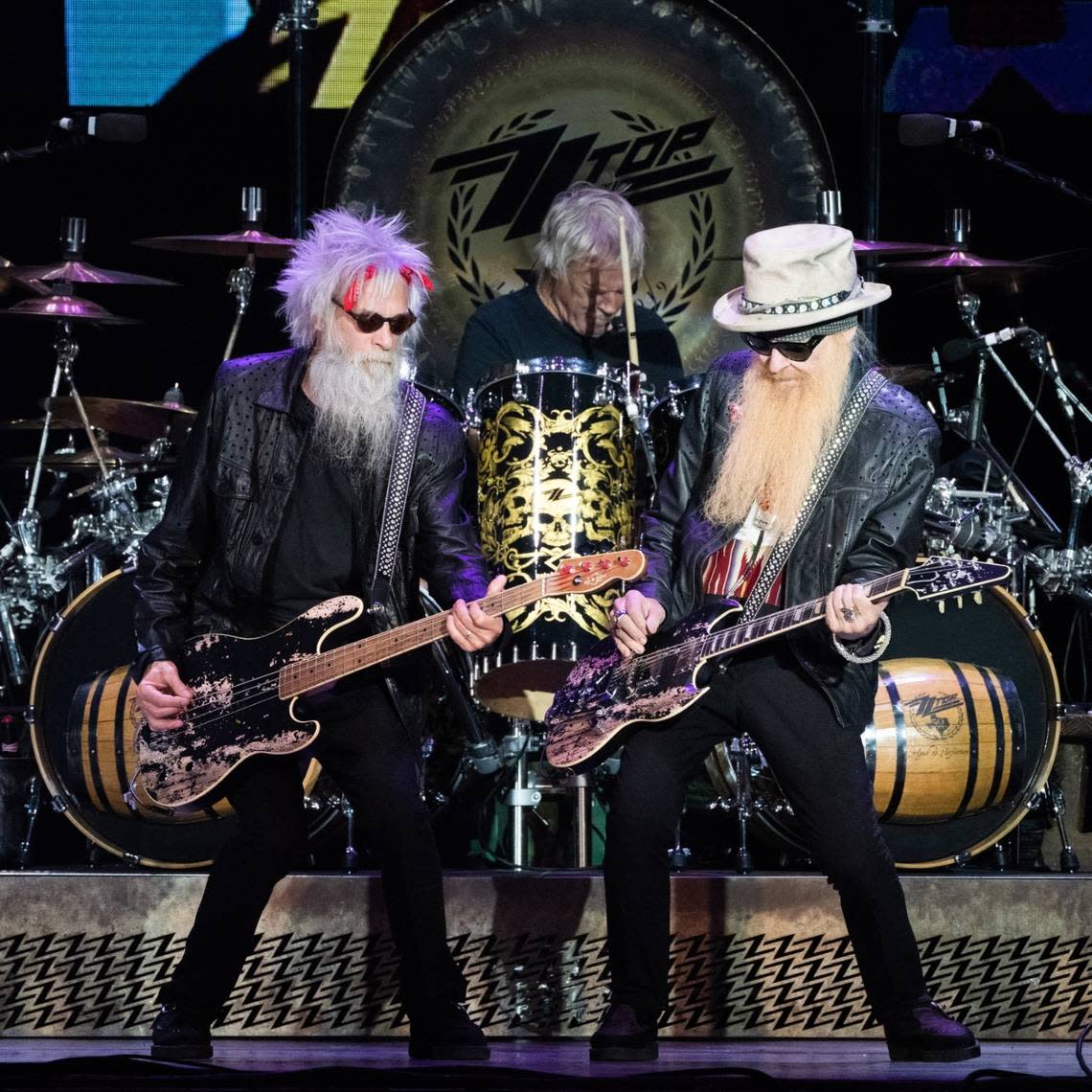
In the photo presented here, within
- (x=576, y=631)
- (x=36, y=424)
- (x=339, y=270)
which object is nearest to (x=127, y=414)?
(x=36, y=424)

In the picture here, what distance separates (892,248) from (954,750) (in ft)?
6.24

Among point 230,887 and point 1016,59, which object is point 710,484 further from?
point 1016,59

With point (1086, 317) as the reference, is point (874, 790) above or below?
below

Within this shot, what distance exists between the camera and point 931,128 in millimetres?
5793

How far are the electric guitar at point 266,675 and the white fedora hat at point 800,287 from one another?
663 millimetres

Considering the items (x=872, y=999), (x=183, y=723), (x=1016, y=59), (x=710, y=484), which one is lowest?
(x=872, y=999)

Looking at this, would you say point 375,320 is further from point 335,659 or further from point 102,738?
point 102,738

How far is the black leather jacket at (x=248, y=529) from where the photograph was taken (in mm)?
4340

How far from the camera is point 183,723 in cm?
432

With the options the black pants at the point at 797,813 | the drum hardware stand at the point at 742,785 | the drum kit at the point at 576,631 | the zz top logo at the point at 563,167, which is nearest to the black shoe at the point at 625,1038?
the black pants at the point at 797,813

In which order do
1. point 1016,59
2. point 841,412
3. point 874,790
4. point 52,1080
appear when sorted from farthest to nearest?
1. point 1016,59
2. point 874,790
3. point 841,412
4. point 52,1080

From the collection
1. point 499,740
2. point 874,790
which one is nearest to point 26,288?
point 499,740

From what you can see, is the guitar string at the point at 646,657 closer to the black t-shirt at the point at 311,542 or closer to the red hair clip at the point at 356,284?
the black t-shirt at the point at 311,542

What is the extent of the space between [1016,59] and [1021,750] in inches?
126
